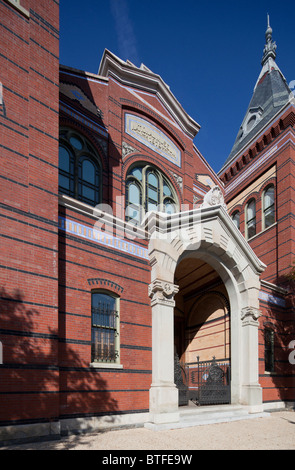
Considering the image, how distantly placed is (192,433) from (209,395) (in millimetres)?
3498

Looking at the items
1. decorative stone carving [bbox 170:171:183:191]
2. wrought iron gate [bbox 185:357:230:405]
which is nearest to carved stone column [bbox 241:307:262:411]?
wrought iron gate [bbox 185:357:230:405]

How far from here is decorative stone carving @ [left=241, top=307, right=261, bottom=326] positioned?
13141mm

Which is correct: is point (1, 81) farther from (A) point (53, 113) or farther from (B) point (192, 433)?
(B) point (192, 433)

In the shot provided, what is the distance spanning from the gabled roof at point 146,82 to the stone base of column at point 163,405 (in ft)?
40.7

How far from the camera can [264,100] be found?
26.1 meters

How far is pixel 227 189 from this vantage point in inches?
947

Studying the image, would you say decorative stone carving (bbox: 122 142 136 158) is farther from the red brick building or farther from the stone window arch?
the stone window arch

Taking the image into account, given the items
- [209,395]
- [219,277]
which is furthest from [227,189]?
[209,395]

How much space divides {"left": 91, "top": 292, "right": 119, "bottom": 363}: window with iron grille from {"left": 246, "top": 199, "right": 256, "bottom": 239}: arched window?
508 inches

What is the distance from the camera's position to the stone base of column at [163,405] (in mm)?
9594

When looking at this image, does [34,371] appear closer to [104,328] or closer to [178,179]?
[104,328]

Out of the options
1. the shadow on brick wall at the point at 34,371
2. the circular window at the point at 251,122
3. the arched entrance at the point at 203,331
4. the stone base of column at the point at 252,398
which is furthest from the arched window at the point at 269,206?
the shadow on brick wall at the point at 34,371

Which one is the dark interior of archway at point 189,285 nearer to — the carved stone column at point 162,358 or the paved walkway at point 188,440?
the carved stone column at point 162,358

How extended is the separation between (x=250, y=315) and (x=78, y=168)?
26.9ft
